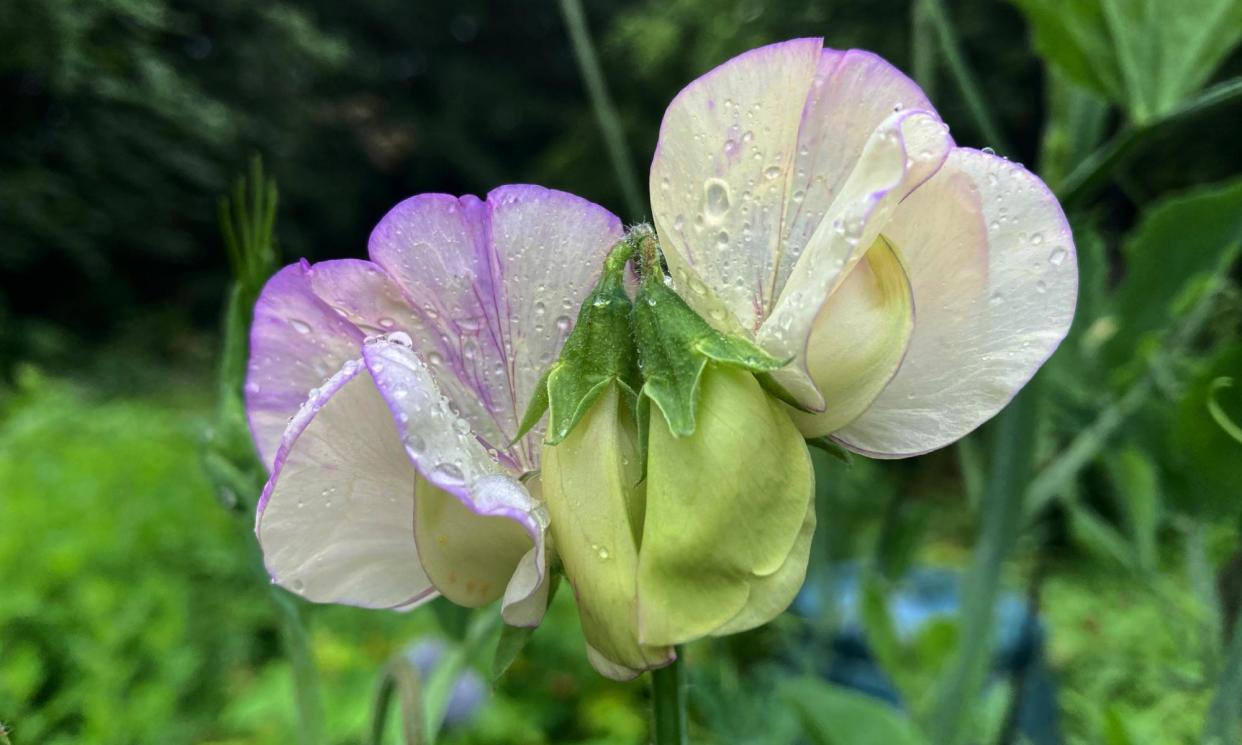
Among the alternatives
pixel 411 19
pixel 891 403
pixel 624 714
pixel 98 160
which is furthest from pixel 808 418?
pixel 411 19

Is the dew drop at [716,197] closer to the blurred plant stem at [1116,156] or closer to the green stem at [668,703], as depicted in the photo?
the green stem at [668,703]

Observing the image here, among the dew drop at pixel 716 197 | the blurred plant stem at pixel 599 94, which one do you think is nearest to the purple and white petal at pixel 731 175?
the dew drop at pixel 716 197

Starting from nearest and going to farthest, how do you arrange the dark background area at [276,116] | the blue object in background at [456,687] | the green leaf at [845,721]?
the green leaf at [845,721], the blue object in background at [456,687], the dark background area at [276,116]

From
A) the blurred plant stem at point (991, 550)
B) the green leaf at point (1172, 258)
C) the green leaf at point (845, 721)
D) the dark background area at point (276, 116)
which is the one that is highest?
the green leaf at point (1172, 258)

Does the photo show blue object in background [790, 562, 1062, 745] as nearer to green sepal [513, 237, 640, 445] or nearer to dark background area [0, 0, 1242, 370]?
green sepal [513, 237, 640, 445]

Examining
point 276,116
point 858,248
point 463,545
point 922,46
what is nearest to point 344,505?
point 463,545

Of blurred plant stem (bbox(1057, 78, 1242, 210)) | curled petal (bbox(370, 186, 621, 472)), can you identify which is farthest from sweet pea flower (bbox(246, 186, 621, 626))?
blurred plant stem (bbox(1057, 78, 1242, 210))
